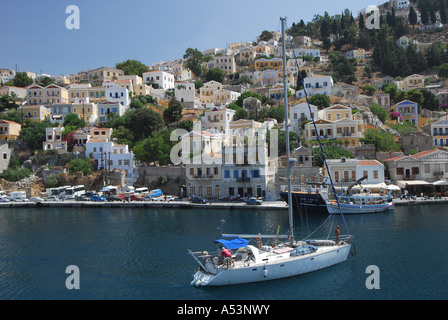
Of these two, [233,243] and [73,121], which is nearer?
[233,243]

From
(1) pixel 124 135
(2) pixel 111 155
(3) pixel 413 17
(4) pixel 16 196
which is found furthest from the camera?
(3) pixel 413 17

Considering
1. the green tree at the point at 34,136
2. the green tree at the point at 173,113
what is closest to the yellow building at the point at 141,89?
the green tree at the point at 173,113

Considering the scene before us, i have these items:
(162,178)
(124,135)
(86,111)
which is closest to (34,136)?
(86,111)

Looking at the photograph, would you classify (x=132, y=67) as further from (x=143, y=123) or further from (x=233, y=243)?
(x=233, y=243)

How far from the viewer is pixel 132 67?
93.6 metres

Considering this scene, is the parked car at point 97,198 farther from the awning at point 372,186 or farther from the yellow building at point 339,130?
the awning at point 372,186

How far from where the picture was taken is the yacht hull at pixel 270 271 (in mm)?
17078

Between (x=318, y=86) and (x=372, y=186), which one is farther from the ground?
(x=318, y=86)

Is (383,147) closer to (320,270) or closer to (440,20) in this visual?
(320,270)

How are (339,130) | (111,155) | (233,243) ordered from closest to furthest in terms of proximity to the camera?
1. (233,243)
2. (111,155)
3. (339,130)

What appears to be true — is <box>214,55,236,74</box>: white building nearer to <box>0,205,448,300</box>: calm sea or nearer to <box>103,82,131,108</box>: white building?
<box>103,82,131,108</box>: white building

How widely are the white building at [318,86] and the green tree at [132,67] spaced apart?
41.9 metres

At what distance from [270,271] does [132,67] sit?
84.7 metres

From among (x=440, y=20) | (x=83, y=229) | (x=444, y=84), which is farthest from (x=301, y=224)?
(x=440, y=20)
